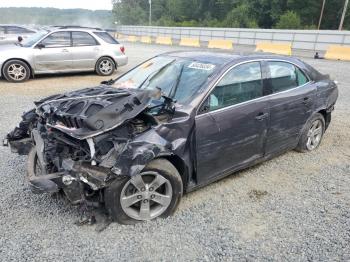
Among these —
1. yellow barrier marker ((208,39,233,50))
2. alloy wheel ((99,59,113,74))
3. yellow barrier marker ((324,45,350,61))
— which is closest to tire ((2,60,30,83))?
alloy wheel ((99,59,113,74))

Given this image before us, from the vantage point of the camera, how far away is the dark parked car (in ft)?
9.66

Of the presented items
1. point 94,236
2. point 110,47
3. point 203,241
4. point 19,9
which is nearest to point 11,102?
point 110,47

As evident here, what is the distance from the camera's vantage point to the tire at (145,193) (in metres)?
3.00

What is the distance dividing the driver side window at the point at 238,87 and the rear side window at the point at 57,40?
7.76 meters

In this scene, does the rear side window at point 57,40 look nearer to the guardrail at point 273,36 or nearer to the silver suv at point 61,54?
the silver suv at point 61,54

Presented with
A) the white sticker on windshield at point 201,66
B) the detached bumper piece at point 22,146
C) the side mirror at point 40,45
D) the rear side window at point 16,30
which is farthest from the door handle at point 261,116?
the rear side window at point 16,30

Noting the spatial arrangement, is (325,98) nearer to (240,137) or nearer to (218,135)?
(240,137)

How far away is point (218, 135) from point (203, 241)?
3.65ft

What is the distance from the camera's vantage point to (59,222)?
3.19 meters

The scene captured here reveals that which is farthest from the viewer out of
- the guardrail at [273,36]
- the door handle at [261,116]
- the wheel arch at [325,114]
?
the guardrail at [273,36]

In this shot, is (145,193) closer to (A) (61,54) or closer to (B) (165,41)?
(A) (61,54)

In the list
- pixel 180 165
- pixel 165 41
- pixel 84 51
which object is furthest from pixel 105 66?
pixel 165 41

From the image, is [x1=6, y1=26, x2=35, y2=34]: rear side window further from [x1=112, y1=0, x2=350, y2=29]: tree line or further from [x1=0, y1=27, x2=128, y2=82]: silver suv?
[x1=112, y1=0, x2=350, y2=29]: tree line

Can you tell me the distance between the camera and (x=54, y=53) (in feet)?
32.5
